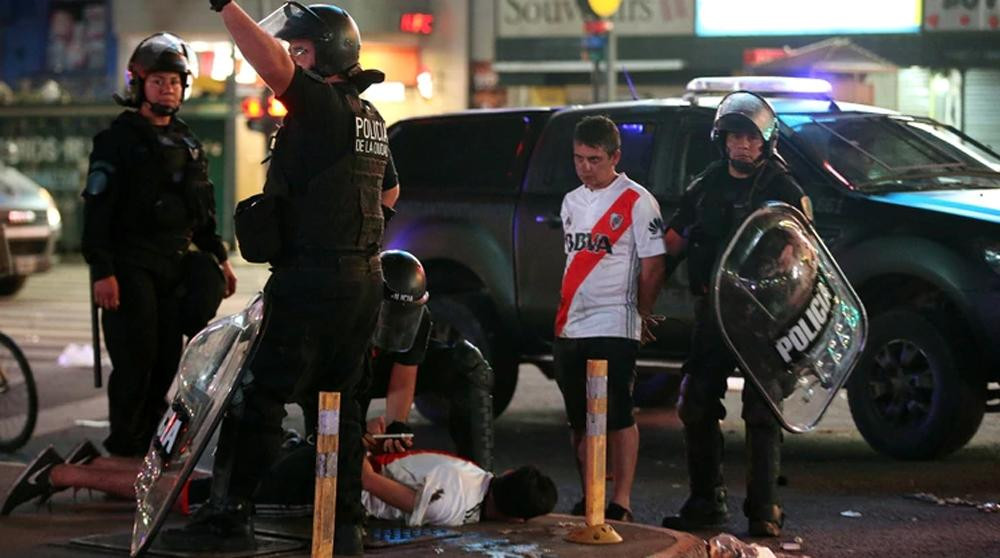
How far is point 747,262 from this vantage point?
24.8 ft

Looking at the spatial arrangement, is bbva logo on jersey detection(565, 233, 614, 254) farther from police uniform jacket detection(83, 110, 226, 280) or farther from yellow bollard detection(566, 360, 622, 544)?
police uniform jacket detection(83, 110, 226, 280)

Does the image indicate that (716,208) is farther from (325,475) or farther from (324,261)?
(325,475)

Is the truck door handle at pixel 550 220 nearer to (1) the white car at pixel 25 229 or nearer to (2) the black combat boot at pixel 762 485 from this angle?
(2) the black combat boot at pixel 762 485

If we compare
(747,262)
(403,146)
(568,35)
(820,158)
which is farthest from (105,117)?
(747,262)

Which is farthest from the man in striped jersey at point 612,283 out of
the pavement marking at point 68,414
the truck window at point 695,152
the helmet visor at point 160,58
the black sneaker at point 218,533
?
the pavement marking at point 68,414

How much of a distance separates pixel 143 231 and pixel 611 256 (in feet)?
7.38

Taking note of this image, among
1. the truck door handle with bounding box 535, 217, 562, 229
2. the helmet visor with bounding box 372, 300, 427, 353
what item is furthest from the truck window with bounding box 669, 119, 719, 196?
the helmet visor with bounding box 372, 300, 427, 353

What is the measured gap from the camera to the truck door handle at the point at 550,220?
10528 mm

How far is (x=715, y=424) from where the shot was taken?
7910mm

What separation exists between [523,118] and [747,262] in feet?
12.8

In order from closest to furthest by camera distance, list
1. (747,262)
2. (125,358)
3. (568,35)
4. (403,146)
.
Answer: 1. (747,262)
2. (125,358)
3. (403,146)
4. (568,35)

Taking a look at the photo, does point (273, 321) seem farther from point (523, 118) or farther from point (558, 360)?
point (523, 118)

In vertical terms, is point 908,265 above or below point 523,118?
below

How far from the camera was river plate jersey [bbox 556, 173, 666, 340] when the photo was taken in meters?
7.82
